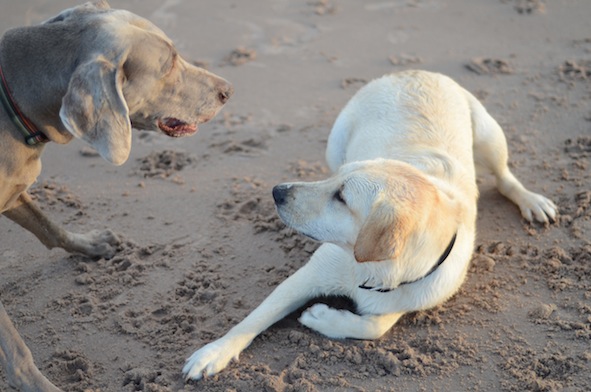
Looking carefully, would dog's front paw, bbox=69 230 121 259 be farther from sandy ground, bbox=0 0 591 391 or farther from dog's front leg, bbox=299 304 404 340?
dog's front leg, bbox=299 304 404 340

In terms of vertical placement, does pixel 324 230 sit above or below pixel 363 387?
above

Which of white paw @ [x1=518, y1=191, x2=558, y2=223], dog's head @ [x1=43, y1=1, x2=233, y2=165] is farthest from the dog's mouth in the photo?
white paw @ [x1=518, y1=191, x2=558, y2=223]

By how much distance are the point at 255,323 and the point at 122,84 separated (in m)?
1.38

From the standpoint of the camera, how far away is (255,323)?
3.69m

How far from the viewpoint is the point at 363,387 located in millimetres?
3469

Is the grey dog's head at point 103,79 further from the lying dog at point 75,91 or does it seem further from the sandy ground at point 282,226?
the sandy ground at point 282,226

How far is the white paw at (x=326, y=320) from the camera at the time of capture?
12.1 feet

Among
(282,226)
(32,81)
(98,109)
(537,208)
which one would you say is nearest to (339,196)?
(282,226)

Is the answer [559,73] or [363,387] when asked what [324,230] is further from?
[559,73]

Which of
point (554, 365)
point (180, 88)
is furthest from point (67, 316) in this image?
point (554, 365)

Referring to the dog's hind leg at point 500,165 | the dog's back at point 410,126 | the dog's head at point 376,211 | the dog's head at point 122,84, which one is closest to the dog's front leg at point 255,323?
the dog's head at point 376,211

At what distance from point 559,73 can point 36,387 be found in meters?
4.92

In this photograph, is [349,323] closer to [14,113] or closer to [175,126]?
[175,126]

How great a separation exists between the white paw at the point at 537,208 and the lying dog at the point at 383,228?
62 cm
